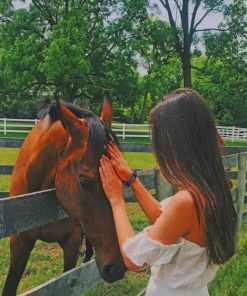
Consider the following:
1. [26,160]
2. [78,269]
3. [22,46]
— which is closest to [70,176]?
[78,269]

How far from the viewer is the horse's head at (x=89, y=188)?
7.95 ft

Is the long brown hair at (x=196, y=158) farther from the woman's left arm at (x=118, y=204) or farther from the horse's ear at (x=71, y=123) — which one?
the horse's ear at (x=71, y=123)

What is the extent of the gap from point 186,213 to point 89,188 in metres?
0.86

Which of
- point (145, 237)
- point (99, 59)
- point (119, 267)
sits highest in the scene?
point (99, 59)

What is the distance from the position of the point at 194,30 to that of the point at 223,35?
1.99 m

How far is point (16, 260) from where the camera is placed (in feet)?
11.4

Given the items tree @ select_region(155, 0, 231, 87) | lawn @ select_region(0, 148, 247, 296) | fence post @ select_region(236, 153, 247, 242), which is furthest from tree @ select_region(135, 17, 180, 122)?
lawn @ select_region(0, 148, 247, 296)

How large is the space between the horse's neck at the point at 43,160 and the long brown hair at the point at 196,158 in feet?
4.17

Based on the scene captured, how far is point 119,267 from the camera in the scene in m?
2.37

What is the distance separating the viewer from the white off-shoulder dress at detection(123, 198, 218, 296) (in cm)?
185

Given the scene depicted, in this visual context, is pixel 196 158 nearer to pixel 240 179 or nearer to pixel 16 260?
pixel 16 260

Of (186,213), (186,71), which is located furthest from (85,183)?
(186,71)

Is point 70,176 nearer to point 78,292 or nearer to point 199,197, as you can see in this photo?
point 78,292

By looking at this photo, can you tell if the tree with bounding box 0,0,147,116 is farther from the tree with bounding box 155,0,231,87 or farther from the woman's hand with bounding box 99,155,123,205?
the woman's hand with bounding box 99,155,123,205
